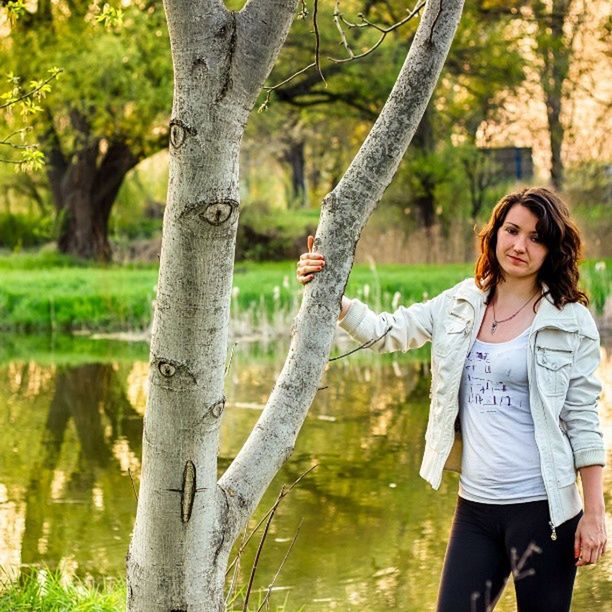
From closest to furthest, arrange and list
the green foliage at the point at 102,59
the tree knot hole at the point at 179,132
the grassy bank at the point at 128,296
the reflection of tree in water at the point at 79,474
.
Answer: the tree knot hole at the point at 179,132
the reflection of tree in water at the point at 79,474
the grassy bank at the point at 128,296
the green foliage at the point at 102,59

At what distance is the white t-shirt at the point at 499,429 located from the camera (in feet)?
10.2

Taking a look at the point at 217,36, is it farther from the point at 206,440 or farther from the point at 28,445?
the point at 28,445

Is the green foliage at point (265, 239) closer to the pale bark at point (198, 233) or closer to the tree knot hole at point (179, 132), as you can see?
the pale bark at point (198, 233)

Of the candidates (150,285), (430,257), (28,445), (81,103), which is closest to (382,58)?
(430,257)

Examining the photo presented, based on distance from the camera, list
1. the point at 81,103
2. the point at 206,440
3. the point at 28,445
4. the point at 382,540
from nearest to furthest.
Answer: the point at 206,440
the point at 382,540
the point at 28,445
the point at 81,103

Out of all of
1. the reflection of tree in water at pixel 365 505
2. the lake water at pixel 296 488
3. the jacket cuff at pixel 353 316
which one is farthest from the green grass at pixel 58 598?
the jacket cuff at pixel 353 316

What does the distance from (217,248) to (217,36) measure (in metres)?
0.40

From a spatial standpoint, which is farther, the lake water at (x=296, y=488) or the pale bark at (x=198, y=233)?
the lake water at (x=296, y=488)

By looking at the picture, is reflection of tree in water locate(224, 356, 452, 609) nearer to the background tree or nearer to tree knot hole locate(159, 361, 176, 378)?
tree knot hole locate(159, 361, 176, 378)

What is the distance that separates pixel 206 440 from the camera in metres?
2.54

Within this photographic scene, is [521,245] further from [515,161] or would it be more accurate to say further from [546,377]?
[515,161]

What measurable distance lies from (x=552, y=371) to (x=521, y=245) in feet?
1.07

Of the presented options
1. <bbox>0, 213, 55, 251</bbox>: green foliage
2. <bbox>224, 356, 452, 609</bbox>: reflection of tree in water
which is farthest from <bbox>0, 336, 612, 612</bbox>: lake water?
<bbox>0, 213, 55, 251</bbox>: green foliage

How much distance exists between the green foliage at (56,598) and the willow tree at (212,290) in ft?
6.26
